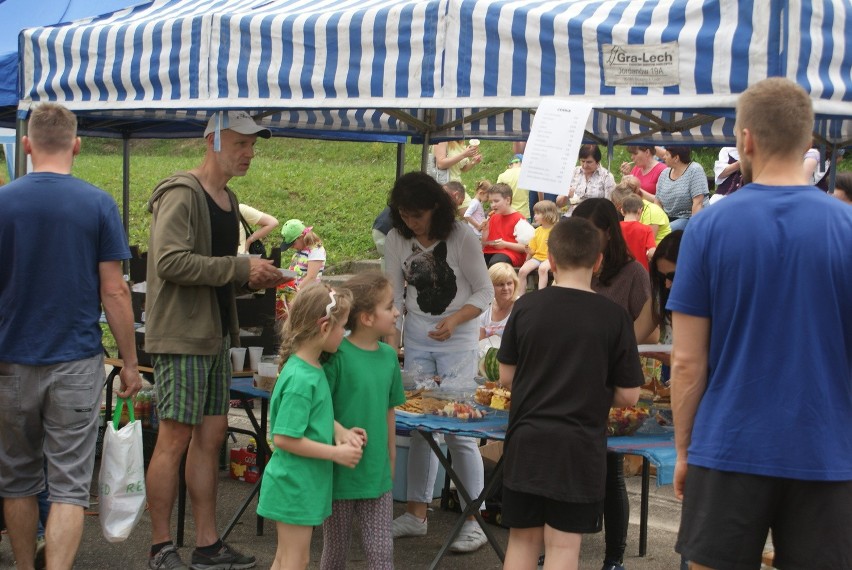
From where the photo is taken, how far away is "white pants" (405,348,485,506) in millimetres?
5297

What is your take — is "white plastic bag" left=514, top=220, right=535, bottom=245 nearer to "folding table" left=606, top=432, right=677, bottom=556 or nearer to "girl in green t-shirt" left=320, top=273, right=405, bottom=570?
"folding table" left=606, top=432, right=677, bottom=556

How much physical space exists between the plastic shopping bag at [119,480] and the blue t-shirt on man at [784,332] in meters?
2.73

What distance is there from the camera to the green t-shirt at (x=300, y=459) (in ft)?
12.5

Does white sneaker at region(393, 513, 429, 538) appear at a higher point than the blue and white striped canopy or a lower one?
lower

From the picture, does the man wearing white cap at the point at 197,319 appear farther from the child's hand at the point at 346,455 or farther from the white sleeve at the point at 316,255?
the white sleeve at the point at 316,255

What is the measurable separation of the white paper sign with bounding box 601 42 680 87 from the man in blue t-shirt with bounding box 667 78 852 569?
1.09 m

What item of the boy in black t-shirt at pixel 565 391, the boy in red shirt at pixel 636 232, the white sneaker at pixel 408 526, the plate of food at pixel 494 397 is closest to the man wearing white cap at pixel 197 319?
the white sneaker at pixel 408 526

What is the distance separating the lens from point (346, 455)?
12.6ft

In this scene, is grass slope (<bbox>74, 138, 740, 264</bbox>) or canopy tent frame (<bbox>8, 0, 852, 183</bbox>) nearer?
canopy tent frame (<bbox>8, 0, 852, 183</bbox>)

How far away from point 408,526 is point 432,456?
37 centimetres

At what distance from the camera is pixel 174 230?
15.4 feet

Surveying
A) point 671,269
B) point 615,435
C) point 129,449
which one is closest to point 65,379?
point 129,449

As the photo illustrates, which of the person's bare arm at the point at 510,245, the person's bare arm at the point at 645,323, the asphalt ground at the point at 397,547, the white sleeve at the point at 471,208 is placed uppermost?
the white sleeve at the point at 471,208

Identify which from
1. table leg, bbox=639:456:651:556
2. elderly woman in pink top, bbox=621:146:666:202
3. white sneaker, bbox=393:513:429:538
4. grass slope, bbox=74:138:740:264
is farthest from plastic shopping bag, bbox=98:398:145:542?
grass slope, bbox=74:138:740:264
